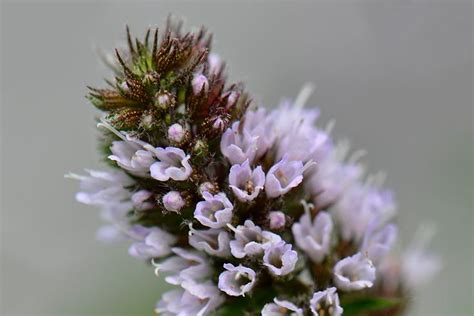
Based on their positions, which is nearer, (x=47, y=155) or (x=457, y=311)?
(x=457, y=311)

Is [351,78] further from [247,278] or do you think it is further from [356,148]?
[247,278]

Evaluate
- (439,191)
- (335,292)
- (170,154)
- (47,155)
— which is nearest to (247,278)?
(335,292)

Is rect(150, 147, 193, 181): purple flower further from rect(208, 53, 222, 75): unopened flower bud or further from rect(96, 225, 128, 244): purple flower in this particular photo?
rect(96, 225, 128, 244): purple flower

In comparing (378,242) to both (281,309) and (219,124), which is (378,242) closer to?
(281,309)

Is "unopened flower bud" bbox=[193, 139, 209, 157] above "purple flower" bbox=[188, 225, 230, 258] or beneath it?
above

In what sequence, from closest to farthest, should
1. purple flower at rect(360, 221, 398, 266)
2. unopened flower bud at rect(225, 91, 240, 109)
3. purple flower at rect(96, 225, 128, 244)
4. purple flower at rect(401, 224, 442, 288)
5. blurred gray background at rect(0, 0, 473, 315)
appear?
unopened flower bud at rect(225, 91, 240, 109), purple flower at rect(360, 221, 398, 266), purple flower at rect(96, 225, 128, 244), purple flower at rect(401, 224, 442, 288), blurred gray background at rect(0, 0, 473, 315)

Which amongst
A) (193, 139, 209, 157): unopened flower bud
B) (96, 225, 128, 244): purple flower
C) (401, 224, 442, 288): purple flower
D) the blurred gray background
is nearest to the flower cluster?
(193, 139, 209, 157): unopened flower bud
